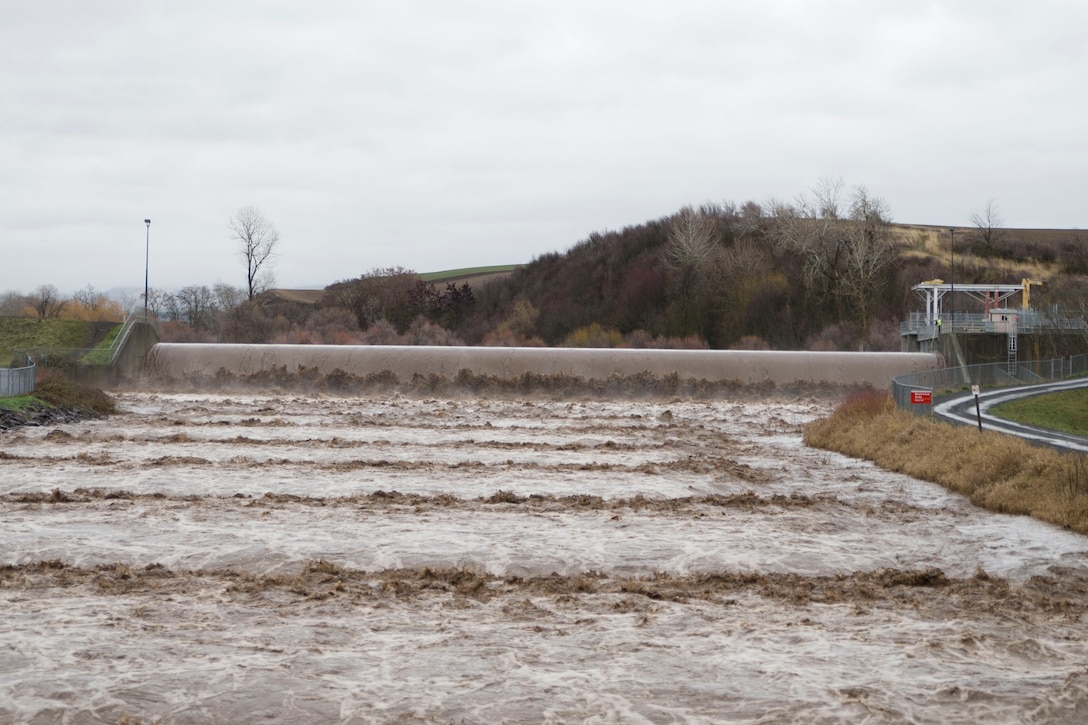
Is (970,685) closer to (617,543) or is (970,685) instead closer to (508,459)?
(617,543)

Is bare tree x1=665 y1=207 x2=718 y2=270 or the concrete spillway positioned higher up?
bare tree x1=665 y1=207 x2=718 y2=270

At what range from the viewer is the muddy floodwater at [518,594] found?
793cm

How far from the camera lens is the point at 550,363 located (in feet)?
137

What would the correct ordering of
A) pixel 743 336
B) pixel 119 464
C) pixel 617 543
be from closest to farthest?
1. pixel 617 543
2. pixel 119 464
3. pixel 743 336

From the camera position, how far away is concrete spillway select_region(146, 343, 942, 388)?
4150cm

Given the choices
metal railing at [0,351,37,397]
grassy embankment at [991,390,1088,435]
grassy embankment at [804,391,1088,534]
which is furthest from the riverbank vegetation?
grassy embankment at [991,390,1088,435]

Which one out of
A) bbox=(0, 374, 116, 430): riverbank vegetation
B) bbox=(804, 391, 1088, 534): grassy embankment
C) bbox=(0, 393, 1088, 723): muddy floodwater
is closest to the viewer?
bbox=(0, 393, 1088, 723): muddy floodwater

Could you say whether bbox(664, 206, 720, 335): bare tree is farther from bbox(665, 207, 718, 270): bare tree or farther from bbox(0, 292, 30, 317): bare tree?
bbox(0, 292, 30, 317): bare tree

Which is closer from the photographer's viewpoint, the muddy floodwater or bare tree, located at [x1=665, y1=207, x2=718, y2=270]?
the muddy floodwater

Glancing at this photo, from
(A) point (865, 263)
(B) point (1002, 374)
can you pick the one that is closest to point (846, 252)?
(A) point (865, 263)

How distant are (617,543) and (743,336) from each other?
63413mm

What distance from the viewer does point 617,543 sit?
13.7 meters

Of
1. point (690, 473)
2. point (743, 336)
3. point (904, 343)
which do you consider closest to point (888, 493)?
point (690, 473)

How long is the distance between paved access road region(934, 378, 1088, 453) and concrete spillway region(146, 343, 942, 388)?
5.87 m
